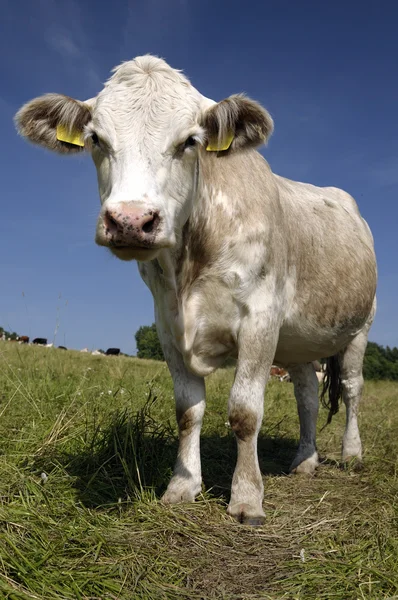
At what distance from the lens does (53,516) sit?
11.5 feet

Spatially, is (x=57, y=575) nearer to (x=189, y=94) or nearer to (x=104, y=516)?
(x=104, y=516)

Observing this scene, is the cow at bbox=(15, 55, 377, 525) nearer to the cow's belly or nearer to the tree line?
the cow's belly

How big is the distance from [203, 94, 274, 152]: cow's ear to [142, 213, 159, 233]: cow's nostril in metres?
1.09

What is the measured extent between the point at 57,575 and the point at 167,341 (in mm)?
2143

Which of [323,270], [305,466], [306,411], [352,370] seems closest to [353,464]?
[305,466]

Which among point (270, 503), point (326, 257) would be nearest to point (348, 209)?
point (326, 257)

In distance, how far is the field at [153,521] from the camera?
2.84m

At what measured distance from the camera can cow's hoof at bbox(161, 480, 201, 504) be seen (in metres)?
4.08

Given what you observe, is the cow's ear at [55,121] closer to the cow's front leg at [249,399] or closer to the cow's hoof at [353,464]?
the cow's front leg at [249,399]

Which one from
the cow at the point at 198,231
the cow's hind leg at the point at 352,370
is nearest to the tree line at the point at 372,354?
the cow's hind leg at the point at 352,370

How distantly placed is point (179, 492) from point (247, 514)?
0.53 m

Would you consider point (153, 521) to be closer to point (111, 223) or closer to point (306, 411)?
point (111, 223)

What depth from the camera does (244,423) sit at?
4160 millimetres

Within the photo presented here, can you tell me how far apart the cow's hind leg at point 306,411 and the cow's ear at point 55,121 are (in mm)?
3209
